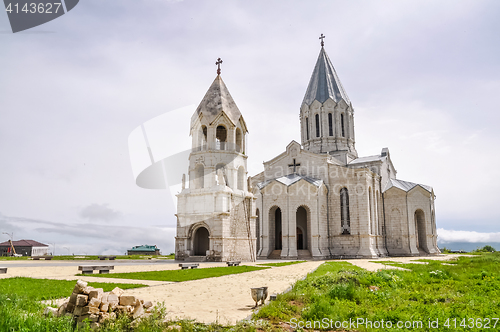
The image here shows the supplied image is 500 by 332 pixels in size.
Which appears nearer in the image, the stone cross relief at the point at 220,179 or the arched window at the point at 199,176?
the stone cross relief at the point at 220,179

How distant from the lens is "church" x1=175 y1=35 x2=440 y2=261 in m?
26.3

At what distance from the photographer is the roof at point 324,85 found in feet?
141

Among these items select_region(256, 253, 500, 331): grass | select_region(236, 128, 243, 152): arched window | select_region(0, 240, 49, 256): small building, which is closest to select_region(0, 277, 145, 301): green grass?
select_region(256, 253, 500, 331): grass

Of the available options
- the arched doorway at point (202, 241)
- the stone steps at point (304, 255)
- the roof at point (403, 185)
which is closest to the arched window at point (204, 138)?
the arched doorway at point (202, 241)

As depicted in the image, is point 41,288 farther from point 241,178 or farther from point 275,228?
point 275,228

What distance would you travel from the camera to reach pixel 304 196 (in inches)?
1390

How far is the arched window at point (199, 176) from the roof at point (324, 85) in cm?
2046

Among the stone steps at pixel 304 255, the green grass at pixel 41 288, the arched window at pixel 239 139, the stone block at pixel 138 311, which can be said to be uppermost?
the arched window at pixel 239 139

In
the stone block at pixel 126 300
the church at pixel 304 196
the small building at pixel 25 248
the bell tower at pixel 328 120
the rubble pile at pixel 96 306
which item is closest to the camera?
the rubble pile at pixel 96 306

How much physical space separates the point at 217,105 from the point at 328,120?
62.0ft

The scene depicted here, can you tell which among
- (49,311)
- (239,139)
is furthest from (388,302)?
(239,139)

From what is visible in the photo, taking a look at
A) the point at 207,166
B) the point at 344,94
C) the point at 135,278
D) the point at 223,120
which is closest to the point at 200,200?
the point at 207,166

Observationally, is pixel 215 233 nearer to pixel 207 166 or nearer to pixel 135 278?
pixel 207 166

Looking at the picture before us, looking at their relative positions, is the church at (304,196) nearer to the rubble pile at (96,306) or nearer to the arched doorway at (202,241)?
the arched doorway at (202,241)
